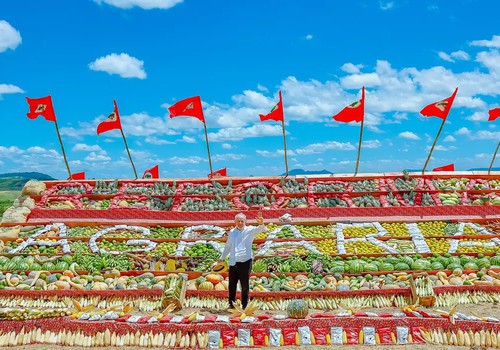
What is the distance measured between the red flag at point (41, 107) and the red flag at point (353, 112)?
8.03m

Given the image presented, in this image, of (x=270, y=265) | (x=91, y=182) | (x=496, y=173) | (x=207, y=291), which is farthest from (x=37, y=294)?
(x=496, y=173)

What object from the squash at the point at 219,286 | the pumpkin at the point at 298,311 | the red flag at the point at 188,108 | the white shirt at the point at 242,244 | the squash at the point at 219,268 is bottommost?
the pumpkin at the point at 298,311

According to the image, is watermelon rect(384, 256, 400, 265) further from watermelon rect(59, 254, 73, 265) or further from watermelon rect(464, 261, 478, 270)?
watermelon rect(59, 254, 73, 265)

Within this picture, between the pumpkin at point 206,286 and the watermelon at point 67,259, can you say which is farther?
the watermelon at point 67,259

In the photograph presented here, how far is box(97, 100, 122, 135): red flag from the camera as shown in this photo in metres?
16.4

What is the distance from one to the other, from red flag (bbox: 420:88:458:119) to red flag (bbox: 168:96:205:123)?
6.23 metres

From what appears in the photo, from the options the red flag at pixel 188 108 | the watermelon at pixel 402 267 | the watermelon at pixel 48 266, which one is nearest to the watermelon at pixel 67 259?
the watermelon at pixel 48 266

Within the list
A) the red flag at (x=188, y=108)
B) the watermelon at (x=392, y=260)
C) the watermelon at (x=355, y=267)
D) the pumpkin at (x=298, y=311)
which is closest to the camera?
the pumpkin at (x=298, y=311)

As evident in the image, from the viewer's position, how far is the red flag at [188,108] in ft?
52.9

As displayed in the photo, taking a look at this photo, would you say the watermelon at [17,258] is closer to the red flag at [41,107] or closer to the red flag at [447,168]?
the red flag at [41,107]

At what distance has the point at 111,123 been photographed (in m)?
16.5

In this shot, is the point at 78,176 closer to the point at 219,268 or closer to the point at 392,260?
the point at 219,268

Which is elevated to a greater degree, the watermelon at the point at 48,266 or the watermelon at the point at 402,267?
the watermelon at the point at 48,266

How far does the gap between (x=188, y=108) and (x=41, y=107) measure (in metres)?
4.17
